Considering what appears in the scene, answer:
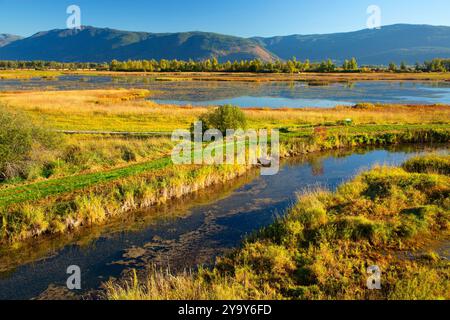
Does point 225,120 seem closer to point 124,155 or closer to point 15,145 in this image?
point 124,155

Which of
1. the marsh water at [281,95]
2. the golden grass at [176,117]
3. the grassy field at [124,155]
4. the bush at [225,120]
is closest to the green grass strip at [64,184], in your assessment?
the grassy field at [124,155]

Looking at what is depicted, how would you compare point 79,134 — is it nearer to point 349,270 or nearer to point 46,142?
point 46,142

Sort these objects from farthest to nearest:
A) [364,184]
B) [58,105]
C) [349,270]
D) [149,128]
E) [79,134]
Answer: [58,105]
[149,128]
[79,134]
[364,184]
[349,270]

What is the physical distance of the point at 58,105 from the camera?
58031 mm

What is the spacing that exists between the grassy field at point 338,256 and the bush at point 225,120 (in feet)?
55.2

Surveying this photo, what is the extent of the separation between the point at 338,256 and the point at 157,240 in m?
7.93

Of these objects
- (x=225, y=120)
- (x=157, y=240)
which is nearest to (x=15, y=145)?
(x=157, y=240)

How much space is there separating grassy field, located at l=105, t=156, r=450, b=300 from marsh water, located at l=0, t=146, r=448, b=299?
4.67ft

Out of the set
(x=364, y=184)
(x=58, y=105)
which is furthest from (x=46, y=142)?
(x=58, y=105)

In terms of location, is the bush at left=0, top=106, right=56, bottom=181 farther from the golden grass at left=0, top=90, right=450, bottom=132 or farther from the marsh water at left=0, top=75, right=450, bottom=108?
the marsh water at left=0, top=75, right=450, bottom=108

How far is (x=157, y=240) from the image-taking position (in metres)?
17.1

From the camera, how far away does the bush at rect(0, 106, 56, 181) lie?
22.2 m

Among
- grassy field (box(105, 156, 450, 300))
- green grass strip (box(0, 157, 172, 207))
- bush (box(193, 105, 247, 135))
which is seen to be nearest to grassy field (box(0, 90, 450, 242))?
green grass strip (box(0, 157, 172, 207))
